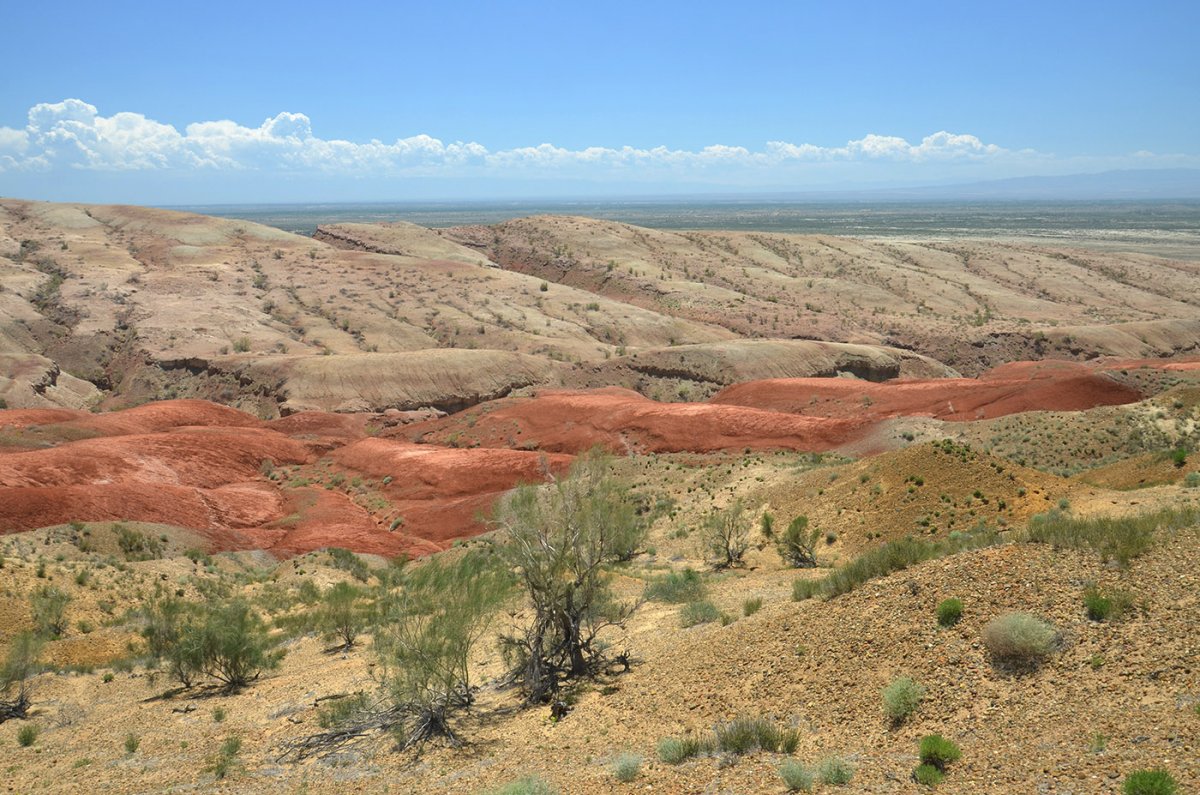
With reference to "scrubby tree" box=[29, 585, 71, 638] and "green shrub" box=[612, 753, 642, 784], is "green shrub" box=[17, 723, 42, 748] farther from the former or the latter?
"green shrub" box=[612, 753, 642, 784]

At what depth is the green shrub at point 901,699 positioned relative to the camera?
30.3 feet

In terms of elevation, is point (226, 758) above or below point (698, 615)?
below

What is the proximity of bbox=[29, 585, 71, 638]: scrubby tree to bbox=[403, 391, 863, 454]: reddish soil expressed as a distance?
780 inches

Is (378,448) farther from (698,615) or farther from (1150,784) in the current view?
(1150,784)

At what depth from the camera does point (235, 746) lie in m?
12.8

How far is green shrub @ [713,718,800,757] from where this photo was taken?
933cm

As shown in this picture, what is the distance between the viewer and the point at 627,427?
42.1 metres

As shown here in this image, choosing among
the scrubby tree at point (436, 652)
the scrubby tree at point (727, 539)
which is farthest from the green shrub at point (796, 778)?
the scrubby tree at point (727, 539)

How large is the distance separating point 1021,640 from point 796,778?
130 inches

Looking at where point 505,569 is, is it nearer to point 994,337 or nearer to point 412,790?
point 412,790

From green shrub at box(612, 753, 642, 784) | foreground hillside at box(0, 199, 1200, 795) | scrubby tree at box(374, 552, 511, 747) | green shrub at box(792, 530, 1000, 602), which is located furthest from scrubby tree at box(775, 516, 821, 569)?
green shrub at box(612, 753, 642, 784)

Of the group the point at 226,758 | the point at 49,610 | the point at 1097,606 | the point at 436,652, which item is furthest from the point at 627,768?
the point at 49,610

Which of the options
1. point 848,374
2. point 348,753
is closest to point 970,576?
point 348,753

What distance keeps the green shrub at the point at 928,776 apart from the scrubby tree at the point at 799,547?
40.4ft
